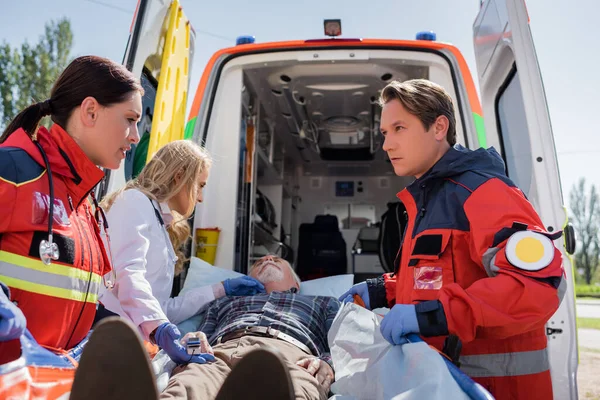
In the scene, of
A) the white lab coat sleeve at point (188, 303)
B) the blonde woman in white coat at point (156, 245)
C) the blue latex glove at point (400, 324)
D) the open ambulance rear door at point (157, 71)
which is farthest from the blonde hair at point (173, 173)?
the blue latex glove at point (400, 324)

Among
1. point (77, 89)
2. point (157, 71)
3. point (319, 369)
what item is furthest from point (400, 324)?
point (157, 71)

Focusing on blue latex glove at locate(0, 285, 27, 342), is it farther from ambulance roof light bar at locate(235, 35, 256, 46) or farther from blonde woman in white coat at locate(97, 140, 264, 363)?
ambulance roof light bar at locate(235, 35, 256, 46)

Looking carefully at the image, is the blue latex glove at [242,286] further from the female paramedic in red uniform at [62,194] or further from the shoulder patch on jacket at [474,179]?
the shoulder patch on jacket at [474,179]

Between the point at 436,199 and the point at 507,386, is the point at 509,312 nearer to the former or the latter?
the point at 507,386

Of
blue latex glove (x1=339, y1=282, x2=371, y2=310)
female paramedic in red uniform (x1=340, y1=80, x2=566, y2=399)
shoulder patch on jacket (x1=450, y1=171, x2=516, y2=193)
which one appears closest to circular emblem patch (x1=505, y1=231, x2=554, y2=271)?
female paramedic in red uniform (x1=340, y1=80, x2=566, y2=399)

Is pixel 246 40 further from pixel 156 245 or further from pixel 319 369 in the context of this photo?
pixel 319 369

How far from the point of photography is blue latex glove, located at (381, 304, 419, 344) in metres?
1.35

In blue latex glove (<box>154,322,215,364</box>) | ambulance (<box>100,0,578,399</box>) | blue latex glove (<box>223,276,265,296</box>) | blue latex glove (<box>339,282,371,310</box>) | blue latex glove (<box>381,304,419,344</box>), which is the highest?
ambulance (<box>100,0,578,399</box>)

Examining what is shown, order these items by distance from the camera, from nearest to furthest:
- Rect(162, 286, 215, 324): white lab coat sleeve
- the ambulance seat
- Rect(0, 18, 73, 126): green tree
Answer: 1. Rect(162, 286, 215, 324): white lab coat sleeve
2. the ambulance seat
3. Rect(0, 18, 73, 126): green tree

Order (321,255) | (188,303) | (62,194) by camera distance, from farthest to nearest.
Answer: (321,255) < (188,303) < (62,194)

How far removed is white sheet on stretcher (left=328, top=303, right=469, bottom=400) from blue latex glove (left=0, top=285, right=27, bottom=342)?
0.86 m

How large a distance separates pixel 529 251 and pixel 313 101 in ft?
13.6

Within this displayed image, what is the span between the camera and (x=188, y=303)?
2.73 metres

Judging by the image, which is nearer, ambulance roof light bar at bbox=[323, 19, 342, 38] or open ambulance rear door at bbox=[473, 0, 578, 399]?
open ambulance rear door at bbox=[473, 0, 578, 399]
